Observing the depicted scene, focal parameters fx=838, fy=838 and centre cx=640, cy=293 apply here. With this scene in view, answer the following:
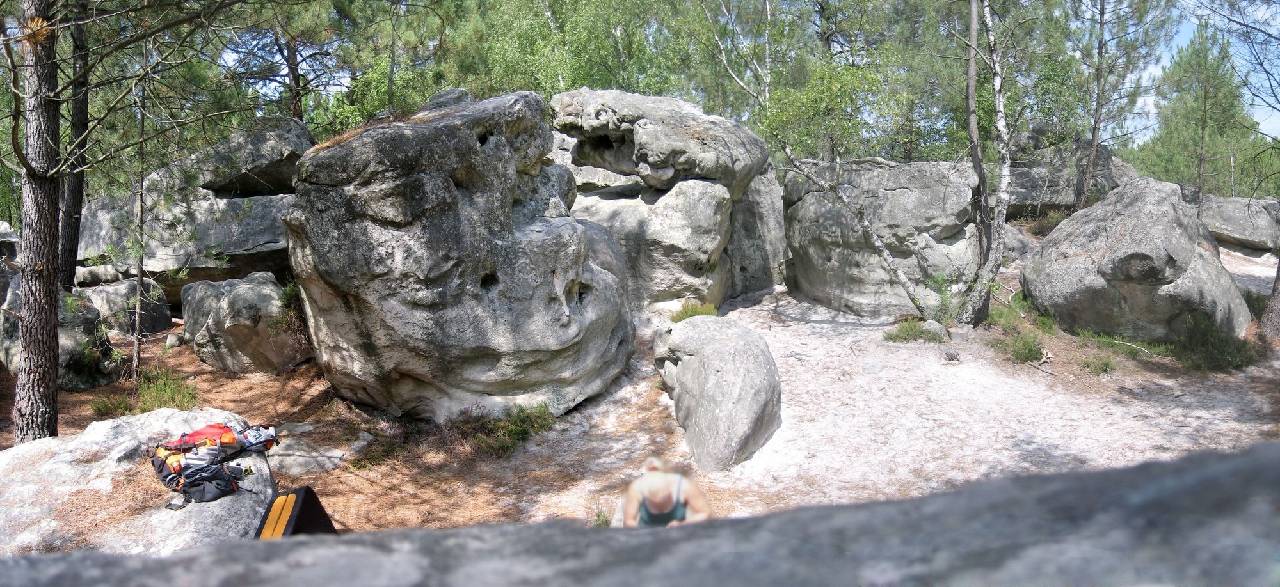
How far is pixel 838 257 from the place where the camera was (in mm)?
15367

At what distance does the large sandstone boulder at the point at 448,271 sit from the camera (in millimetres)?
9719

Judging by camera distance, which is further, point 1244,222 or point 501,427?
point 1244,222

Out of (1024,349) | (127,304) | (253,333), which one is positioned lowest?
(253,333)

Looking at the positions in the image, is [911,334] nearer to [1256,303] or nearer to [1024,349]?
[1024,349]

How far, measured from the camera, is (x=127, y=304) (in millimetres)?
13305

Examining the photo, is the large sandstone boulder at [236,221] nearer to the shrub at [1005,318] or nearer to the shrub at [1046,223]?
the shrub at [1005,318]

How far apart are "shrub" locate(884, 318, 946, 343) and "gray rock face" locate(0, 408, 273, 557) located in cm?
895

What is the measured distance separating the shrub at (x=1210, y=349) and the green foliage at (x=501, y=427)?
864 centimetres

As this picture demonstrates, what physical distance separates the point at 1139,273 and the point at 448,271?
31.7 ft

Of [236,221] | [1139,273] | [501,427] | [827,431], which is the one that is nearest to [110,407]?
[236,221]

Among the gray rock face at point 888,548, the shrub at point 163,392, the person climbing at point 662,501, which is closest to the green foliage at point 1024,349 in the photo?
the person climbing at point 662,501

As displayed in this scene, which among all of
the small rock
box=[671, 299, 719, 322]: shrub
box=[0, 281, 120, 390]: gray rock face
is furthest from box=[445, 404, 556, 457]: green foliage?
the small rock

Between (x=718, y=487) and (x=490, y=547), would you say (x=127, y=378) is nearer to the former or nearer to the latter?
(x=718, y=487)

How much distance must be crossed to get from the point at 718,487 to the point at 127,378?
8.17m
